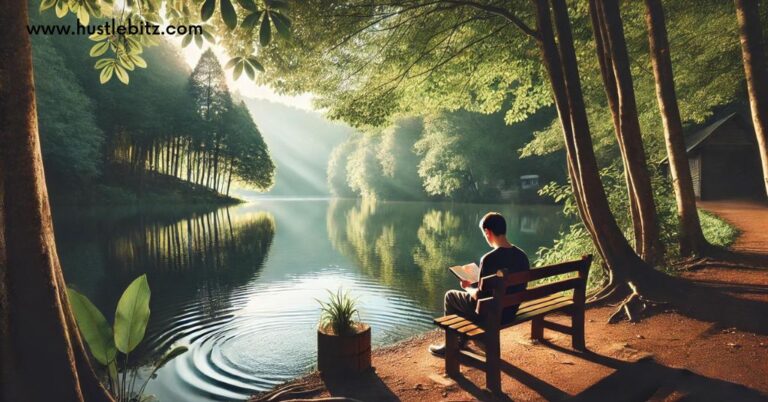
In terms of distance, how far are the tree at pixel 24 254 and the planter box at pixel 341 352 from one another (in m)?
2.15

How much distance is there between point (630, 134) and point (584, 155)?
1.44 meters

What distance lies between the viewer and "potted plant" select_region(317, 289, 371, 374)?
4.38 metres

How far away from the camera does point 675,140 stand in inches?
315

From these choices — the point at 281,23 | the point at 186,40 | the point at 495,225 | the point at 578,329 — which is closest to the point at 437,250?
the point at 578,329

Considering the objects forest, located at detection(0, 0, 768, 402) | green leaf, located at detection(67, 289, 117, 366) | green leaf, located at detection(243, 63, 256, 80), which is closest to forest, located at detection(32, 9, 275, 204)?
forest, located at detection(0, 0, 768, 402)

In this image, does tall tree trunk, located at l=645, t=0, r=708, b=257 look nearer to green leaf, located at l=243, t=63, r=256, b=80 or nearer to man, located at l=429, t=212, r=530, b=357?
man, located at l=429, t=212, r=530, b=357

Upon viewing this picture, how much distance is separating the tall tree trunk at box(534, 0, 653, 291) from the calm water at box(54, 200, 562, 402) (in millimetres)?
3738

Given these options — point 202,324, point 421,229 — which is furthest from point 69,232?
point 421,229

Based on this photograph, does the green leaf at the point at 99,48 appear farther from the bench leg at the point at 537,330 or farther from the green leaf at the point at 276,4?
the bench leg at the point at 537,330

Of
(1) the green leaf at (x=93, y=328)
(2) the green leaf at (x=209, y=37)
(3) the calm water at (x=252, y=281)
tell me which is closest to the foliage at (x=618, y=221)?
(3) the calm water at (x=252, y=281)

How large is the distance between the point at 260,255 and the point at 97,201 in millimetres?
29689

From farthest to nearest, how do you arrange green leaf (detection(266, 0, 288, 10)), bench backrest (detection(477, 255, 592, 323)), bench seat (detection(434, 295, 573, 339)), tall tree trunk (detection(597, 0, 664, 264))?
tall tree trunk (detection(597, 0, 664, 264)) < bench seat (detection(434, 295, 573, 339)) < bench backrest (detection(477, 255, 592, 323)) < green leaf (detection(266, 0, 288, 10))

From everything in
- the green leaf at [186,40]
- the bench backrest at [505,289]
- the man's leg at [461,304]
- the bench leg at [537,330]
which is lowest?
the bench leg at [537,330]

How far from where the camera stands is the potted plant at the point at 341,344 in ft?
14.4
